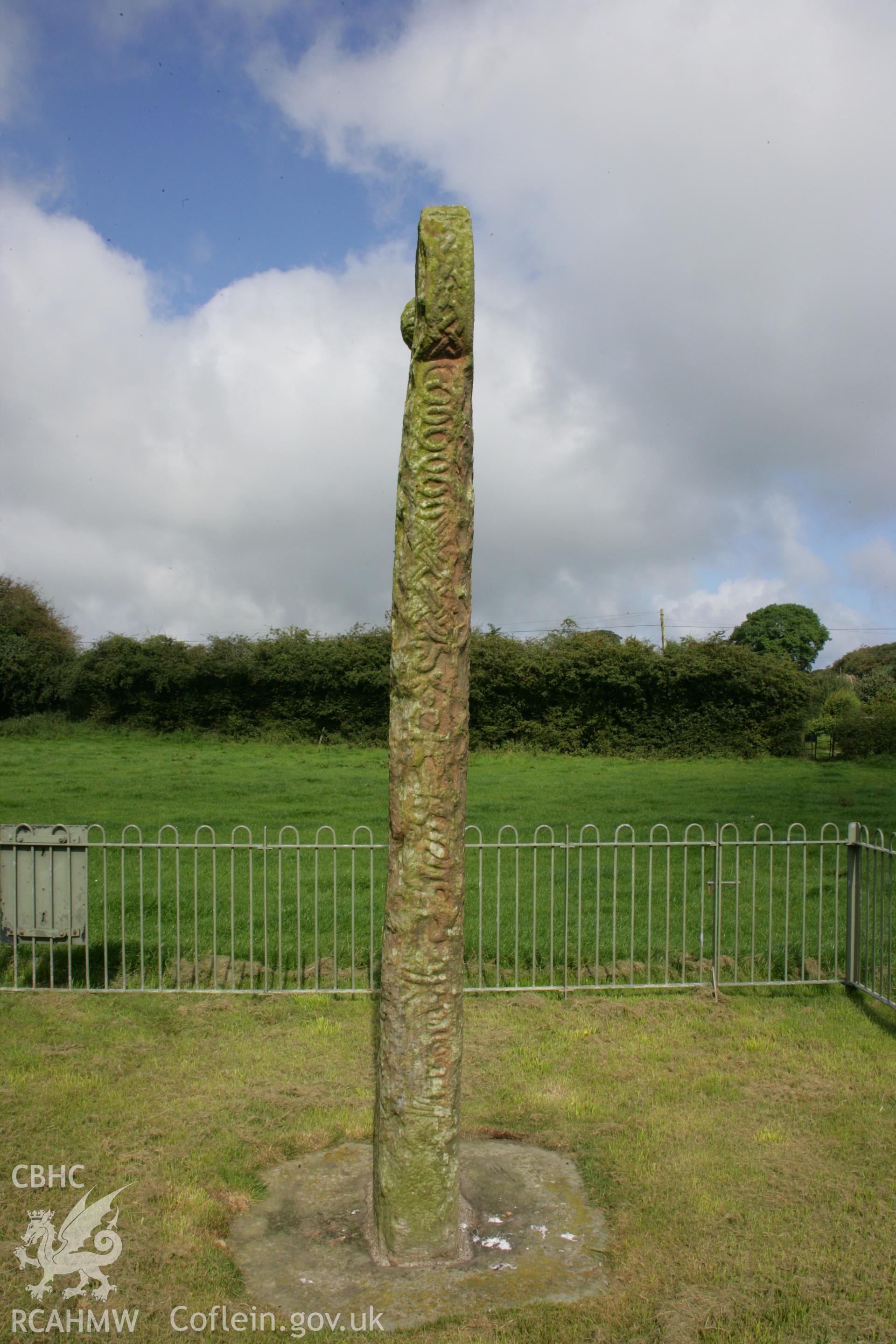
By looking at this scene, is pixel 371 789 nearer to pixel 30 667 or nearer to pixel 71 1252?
pixel 71 1252

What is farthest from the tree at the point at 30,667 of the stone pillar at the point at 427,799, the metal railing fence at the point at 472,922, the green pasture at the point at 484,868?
the stone pillar at the point at 427,799

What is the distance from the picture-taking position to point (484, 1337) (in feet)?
10.9

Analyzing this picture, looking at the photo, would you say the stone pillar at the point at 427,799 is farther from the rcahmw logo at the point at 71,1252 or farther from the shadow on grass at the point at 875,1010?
the shadow on grass at the point at 875,1010

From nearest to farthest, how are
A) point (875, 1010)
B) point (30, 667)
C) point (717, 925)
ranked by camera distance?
point (875, 1010)
point (717, 925)
point (30, 667)

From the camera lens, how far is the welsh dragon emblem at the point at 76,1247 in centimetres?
360

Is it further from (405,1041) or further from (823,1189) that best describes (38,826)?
(823,1189)

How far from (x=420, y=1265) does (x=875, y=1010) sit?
15.4 ft

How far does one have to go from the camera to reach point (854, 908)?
24.2ft

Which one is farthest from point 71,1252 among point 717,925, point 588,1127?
point 717,925

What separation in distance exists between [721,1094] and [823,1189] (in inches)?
44.5

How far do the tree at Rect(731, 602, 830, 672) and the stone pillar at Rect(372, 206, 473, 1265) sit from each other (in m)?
54.6

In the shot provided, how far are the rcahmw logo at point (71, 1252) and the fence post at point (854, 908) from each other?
576 centimetres

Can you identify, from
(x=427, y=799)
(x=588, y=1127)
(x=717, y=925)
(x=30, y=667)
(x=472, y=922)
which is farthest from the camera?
(x=30, y=667)

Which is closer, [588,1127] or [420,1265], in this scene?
[420,1265]
